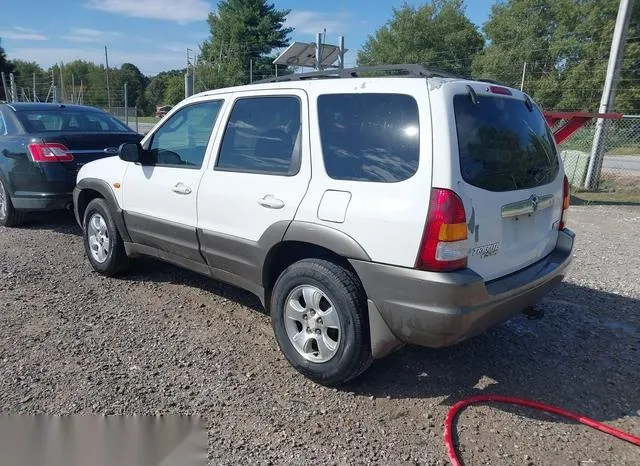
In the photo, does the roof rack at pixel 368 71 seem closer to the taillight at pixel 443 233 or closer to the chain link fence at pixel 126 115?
the taillight at pixel 443 233

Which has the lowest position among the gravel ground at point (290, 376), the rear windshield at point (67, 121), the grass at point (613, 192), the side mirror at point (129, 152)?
the gravel ground at point (290, 376)

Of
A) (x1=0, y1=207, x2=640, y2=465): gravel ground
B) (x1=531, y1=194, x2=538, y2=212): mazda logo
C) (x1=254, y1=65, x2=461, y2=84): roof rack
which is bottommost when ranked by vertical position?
(x1=0, y1=207, x2=640, y2=465): gravel ground

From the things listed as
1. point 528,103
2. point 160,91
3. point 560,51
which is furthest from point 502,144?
point 160,91

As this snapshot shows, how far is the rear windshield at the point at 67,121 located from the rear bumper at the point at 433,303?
532 centimetres

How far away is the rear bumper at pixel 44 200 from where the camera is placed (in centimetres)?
593

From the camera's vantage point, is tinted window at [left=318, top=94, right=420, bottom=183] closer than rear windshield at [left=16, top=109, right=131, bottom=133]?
Yes

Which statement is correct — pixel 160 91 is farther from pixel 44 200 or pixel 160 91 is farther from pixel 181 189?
pixel 181 189

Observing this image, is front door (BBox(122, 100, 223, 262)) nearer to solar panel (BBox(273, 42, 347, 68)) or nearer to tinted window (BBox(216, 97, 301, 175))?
tinted window (BBox(216, 97, 301, 175))

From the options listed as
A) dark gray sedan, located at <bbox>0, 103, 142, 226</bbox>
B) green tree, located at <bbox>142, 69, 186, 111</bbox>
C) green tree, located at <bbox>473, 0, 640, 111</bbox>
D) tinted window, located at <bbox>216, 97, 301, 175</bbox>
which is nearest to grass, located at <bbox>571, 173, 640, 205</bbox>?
tinted window, located at <bbox>216, 97, 301, 175</bbox>

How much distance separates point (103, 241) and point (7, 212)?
258cm

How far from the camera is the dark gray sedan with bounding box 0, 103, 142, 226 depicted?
5895mm

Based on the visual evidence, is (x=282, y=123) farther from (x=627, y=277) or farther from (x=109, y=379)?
(x=627, y=277)

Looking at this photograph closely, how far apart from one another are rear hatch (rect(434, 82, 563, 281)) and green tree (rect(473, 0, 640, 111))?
19977 millimetres

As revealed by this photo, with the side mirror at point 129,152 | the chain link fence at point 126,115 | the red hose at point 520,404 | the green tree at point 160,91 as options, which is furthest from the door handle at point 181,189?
the green tree at point 160,91
